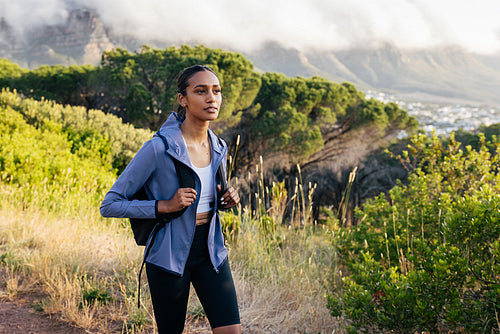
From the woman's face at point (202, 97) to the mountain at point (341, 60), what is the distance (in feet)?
317

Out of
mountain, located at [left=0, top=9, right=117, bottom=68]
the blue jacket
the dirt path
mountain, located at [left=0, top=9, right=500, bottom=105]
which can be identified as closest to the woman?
the blue jacket

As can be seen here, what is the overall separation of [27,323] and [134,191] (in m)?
2.12

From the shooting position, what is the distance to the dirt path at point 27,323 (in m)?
2.92

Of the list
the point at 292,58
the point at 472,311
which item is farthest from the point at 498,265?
the point at 292,58

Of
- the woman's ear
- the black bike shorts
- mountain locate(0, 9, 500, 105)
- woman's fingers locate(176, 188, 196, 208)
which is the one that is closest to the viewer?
woman's fingers locate(176, 188, 196, 208)

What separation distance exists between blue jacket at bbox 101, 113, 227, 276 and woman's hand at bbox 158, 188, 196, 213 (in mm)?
38

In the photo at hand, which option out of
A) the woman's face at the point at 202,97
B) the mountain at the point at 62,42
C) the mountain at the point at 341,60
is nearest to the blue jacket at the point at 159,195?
the woman's face at the point at 202,97

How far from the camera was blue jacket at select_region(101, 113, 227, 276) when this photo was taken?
164 cm

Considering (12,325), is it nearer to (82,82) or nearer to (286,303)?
(286,303)

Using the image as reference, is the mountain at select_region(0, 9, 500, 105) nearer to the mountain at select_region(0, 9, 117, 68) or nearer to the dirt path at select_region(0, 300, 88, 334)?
the mountain at select_region(0, 9, 117, 68)

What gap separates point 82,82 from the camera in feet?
59.9

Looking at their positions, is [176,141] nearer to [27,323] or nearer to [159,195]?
[159,195]

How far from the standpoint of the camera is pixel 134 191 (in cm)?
167

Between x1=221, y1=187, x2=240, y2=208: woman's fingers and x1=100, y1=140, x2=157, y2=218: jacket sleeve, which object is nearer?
x1=100, y1=140, x2=157, y2=218: jacket sleeve
